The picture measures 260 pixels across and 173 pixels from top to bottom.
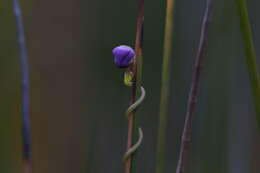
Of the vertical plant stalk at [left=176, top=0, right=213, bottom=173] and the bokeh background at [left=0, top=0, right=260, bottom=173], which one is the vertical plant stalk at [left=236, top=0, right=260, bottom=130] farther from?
the bokeh background at [left=0, top=0, right=260, bottom=173]

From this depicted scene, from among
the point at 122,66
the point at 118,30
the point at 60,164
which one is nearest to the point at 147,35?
the point at 118,30

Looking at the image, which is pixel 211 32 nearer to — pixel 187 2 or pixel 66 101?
pixel 187 2

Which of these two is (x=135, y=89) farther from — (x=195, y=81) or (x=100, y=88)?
(x=100, y=88)

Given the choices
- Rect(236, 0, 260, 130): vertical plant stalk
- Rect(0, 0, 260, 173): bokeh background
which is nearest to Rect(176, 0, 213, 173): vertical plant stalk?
Rect(236, 0, 260, 130): vertical plant stalk

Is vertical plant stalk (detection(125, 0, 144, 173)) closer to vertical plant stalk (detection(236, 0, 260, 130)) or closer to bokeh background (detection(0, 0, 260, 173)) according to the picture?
vertical plant stalk (detection(236, 0, 260, 130))

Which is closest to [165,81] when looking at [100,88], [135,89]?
[135,89]

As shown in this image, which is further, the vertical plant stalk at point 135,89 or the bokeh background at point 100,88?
the bokeh background at point 100,88

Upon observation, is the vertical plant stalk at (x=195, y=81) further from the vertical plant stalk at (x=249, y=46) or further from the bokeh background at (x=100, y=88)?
the bokeh background at (x=100, y=88)

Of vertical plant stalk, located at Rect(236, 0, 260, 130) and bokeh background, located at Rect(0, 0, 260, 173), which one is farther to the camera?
bokeh background, located at Rect(0, 0, 260, 173)

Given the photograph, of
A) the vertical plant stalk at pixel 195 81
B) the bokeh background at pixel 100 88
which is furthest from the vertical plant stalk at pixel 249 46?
the bokeh background at pixel 100 88

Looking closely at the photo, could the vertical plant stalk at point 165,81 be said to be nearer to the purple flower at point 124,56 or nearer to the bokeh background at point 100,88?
the purple flower at point 124,56
